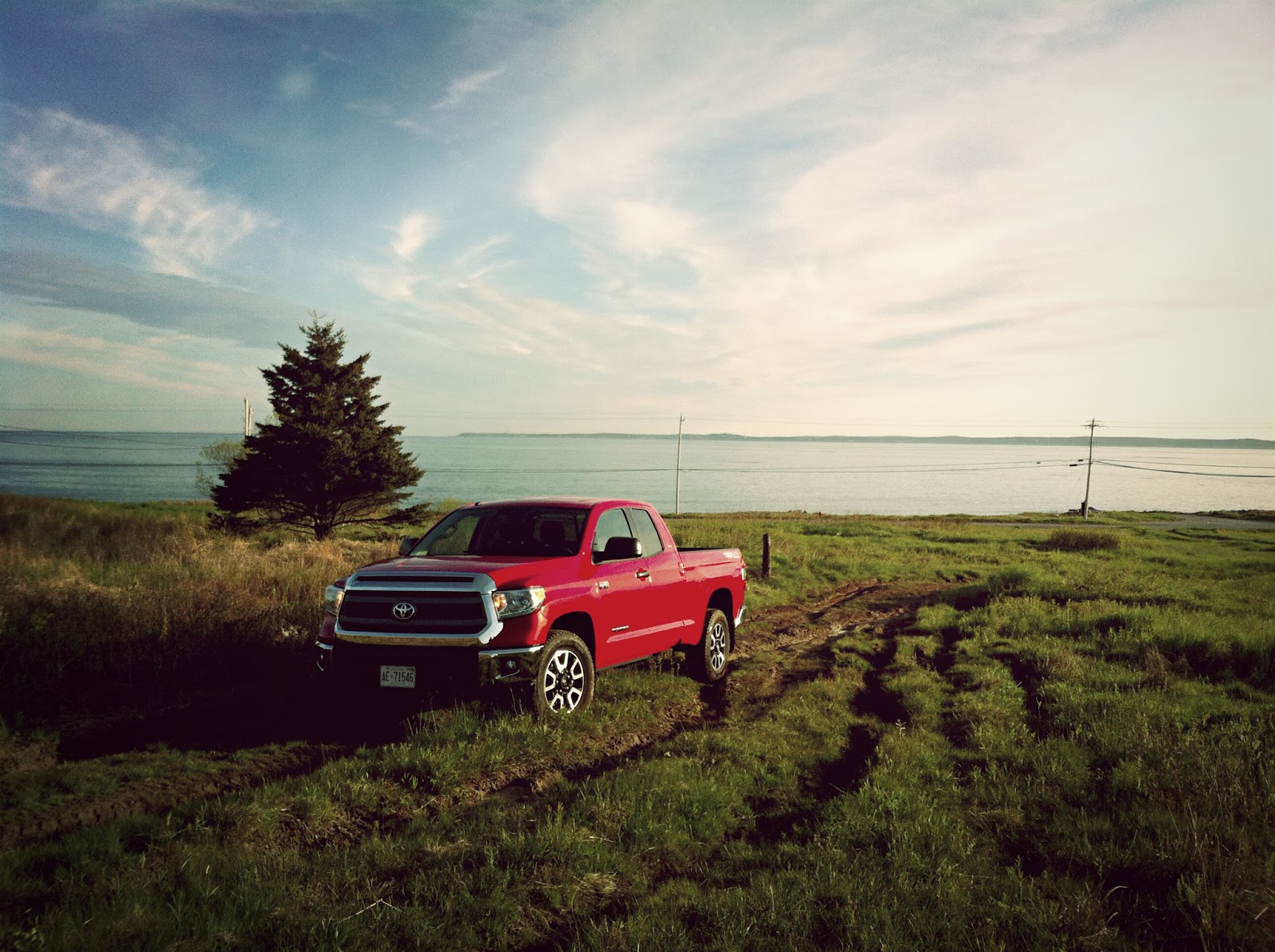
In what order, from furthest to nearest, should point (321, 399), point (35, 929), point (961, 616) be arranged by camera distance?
point (321, 399)
point (961, 616)
point (35, 929)

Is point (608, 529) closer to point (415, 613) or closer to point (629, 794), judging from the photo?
point (415, 613)

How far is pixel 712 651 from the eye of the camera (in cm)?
896

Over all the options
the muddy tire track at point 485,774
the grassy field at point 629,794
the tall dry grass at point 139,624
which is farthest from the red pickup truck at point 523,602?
the tall dry grass at point 139,624

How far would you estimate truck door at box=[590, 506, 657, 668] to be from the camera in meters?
6.98

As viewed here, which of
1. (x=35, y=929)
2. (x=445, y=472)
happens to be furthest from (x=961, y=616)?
(x=445, y=472)

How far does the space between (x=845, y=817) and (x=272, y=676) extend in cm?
639

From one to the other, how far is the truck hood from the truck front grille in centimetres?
20

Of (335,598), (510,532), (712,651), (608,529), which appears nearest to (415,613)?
(335,598)

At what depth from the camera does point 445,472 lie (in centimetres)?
13412

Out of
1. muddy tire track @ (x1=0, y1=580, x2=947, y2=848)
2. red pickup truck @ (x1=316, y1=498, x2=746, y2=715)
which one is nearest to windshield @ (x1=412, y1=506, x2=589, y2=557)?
red pickup truck @ (x1=316, y1=498, x2=746, y2=715)

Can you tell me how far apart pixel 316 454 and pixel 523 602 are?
67.5 ft

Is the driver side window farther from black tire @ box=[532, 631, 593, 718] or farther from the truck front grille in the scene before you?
the truck front grille

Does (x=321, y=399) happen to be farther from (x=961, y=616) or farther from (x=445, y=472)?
(x=445, y=472)

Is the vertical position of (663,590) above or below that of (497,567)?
below
